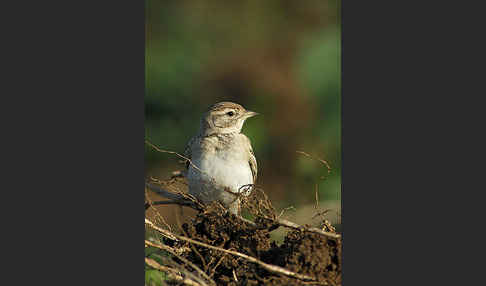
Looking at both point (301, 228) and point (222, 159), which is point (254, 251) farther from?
point (222, 159)

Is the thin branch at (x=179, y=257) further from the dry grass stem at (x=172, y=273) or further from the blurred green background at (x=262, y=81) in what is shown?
the blurred green background at (x=262, y=81)

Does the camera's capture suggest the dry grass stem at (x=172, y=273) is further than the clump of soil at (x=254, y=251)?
Yes

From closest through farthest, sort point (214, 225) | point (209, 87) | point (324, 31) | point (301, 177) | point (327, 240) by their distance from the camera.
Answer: point (327, 240) < point (214, 225) < point (324, 31) < point (301, 177) < point (209, 87)

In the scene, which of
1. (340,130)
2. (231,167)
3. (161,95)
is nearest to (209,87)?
(161,95)

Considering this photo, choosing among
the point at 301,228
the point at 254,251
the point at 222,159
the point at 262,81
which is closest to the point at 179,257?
the point at 254,251

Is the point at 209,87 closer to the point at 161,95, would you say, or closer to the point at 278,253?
the point at 161,95

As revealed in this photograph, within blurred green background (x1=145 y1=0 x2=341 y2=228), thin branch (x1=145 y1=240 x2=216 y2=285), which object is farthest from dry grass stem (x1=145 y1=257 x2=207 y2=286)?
blurred green background (x1=145 y1=0 x2=341 y2=228)

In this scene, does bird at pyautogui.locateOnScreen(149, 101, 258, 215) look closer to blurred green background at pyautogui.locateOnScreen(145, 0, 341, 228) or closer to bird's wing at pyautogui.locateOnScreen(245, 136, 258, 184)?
bird's wing at pyautogui.locateOnScreen(245, 136, 258, 184)

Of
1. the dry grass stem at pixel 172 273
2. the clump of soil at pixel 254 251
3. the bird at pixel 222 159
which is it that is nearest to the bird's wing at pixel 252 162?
the bird at pixel 222 159
